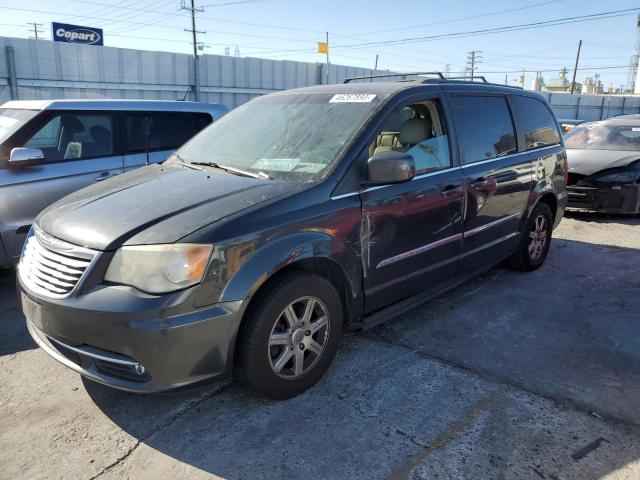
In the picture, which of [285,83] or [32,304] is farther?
[285,83]

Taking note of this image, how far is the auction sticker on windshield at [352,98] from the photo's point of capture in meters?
3.55

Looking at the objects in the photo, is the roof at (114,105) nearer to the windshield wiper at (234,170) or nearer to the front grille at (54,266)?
the windshield wiper at (234,170)

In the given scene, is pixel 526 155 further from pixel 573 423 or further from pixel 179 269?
pixel 179 269

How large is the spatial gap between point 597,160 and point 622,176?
1.57 feet

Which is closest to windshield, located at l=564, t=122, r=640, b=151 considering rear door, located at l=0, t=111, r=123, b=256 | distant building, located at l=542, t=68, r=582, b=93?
rear door, located at l=0, t=111, r=123, b=256

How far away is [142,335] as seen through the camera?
7.89 ft

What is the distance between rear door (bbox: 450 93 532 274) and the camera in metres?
4.06

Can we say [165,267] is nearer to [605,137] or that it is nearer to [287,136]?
[287,136]

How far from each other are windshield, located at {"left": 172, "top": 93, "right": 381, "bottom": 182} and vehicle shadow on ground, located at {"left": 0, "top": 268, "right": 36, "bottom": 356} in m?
1.78

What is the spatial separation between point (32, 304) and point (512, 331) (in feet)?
10.8

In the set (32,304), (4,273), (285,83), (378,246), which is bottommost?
(4,273)

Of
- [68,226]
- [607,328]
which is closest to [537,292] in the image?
[607,328]

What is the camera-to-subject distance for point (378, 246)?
331 centimetres

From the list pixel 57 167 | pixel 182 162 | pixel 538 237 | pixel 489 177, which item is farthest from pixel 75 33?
pixel 489 177
